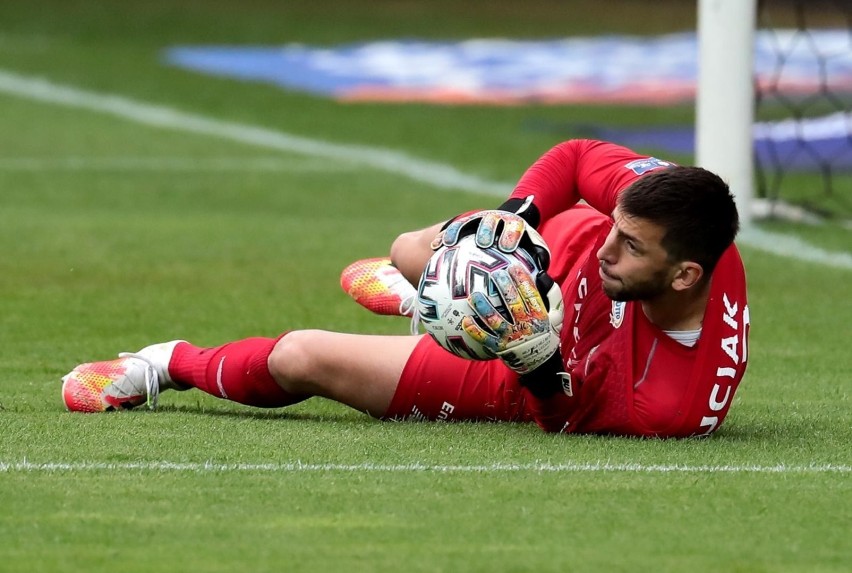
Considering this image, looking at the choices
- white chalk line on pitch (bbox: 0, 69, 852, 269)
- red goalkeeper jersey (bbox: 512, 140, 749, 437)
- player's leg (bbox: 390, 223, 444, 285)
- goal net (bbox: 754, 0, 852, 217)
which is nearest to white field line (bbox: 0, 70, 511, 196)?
white chalk line on pitch (bbox: 0, 69, 852, 269)

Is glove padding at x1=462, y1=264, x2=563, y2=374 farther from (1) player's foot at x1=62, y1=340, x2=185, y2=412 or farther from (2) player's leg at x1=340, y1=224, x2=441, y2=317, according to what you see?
(1) player's foot at x1=62, y1=340, x2=185, y2=412

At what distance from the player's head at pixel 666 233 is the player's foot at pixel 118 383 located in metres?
1.49

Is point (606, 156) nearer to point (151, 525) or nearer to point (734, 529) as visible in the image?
point (734, 529)

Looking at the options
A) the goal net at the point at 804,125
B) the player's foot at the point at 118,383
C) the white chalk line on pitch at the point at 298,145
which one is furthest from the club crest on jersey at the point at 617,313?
the goal net at the point at 804,125

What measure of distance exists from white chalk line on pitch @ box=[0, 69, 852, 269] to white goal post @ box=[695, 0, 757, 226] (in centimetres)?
46

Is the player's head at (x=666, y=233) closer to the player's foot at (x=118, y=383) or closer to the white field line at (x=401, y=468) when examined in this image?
the white field line at (x=401, y=468)

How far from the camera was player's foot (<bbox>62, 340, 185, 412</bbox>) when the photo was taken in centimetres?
537

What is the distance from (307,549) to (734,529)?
0.97m

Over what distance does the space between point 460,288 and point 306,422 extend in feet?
2.83

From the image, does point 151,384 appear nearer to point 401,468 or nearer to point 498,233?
point 401,468

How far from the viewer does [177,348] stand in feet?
18.2

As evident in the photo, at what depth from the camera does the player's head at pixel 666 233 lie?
4699 millimetres

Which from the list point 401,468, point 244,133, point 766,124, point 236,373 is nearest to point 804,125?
point 766,124

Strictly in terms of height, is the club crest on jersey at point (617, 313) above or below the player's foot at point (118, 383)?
above
